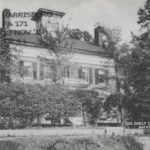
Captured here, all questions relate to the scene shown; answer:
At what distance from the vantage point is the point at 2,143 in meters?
15.2

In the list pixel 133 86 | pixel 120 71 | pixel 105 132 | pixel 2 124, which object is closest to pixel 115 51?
pixel 120 71

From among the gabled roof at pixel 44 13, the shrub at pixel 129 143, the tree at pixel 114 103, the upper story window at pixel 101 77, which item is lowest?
the shrub at pixel 129 143

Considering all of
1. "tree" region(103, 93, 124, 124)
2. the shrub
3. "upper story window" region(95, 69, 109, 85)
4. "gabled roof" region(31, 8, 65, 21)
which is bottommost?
the shrub

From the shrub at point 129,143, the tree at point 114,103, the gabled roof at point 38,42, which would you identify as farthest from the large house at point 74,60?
the shrub at point 129,143

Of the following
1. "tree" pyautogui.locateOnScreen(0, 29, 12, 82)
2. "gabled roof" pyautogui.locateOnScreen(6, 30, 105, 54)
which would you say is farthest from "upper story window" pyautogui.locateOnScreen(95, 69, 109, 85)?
"tree" pyautogui.locateOnScreen(0, 29, 12, 82)

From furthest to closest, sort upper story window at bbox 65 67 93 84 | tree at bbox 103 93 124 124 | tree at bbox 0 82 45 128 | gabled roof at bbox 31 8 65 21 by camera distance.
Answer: gabled roof at bbox 31 8 65 21 → upper story window at bbox 65 67 93 84 → tree at bbox 103 93 124 124 → tree at bbox 0 82 45 128

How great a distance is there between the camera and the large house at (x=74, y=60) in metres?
30.8

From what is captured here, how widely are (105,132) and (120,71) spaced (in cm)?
964

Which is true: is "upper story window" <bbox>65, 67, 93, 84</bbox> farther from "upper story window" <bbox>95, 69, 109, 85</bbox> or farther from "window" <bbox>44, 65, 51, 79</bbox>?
"window" <bbox>44, 65, 51, 79</bbox>

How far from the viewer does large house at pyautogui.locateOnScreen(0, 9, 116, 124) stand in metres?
30.8

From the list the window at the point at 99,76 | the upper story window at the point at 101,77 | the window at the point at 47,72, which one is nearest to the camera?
the upper story window at the point at 101,77

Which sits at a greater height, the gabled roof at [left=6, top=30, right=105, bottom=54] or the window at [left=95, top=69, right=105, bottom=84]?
the gabled roof at [left=6, top=30, right=105, bottom=54]

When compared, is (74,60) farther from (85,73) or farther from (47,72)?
(47,72)

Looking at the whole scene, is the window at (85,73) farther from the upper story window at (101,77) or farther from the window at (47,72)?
the window at (47,72)
